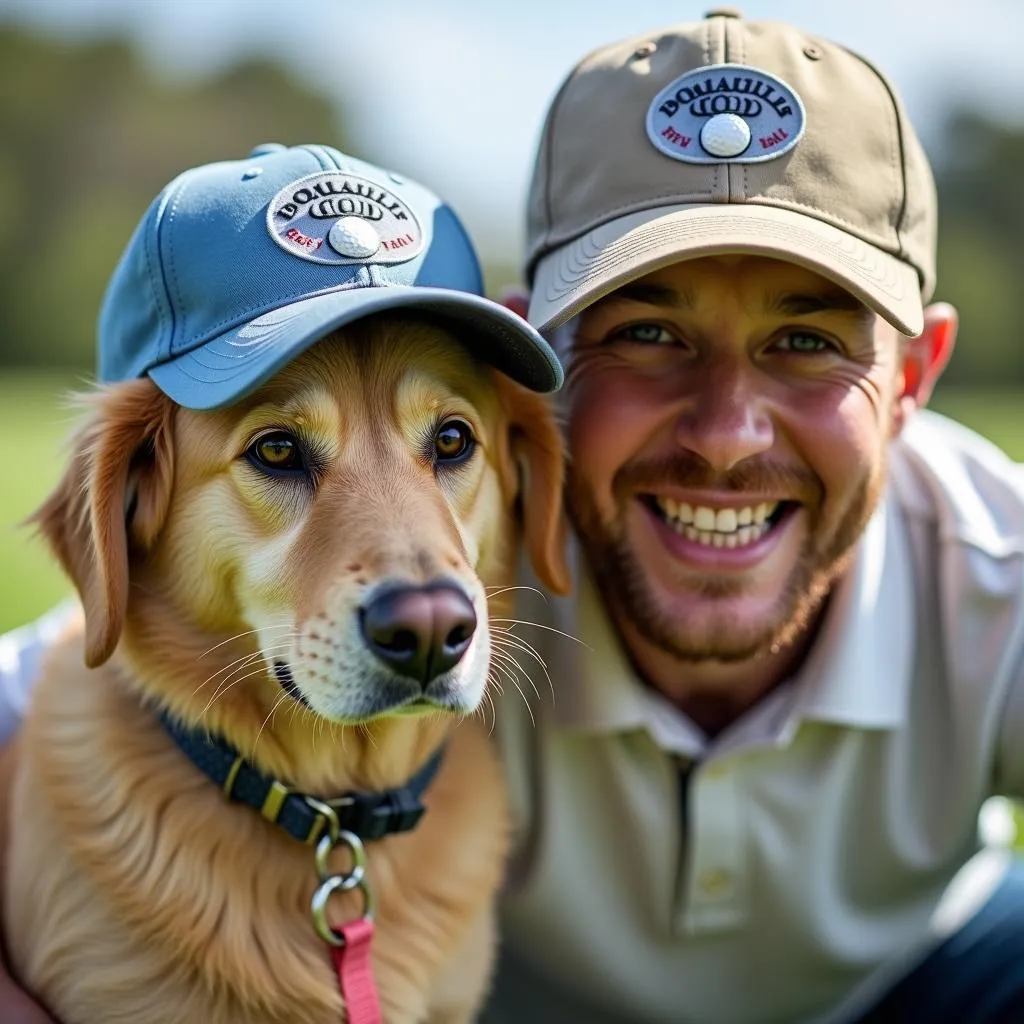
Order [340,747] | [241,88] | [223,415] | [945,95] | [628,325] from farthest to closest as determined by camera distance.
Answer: [241,88] → [945,95] → [628,325] → [340,747] → [223,415]

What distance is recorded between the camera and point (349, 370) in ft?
8.11

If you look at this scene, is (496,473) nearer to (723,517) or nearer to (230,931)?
(723,517)

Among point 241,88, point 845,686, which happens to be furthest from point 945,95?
point 845,686

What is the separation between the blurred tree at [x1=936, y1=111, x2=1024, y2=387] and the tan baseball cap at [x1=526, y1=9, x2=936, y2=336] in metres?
31.1

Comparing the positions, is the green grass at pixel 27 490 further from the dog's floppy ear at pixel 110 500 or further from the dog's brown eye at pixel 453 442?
the dog's brown eye at pixel 453 442

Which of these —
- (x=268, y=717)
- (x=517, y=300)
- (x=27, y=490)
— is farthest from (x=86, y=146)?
(x=268, y=717)

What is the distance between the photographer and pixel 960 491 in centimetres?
334

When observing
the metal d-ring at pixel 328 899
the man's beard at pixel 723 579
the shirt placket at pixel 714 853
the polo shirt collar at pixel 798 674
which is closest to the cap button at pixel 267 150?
the man's beard at pixel 723 579

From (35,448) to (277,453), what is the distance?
13545 mm

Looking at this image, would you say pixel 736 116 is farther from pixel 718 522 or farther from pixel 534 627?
pixel 534 627

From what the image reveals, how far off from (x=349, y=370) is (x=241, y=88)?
42089 mm

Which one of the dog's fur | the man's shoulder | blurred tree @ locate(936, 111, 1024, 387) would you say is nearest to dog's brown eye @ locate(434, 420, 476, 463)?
the dog's fur

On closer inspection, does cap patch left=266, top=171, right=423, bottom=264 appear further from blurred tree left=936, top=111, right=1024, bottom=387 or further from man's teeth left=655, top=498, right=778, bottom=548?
blurred tree left=936, top=111, right=1024, bottom=387

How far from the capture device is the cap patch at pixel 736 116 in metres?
2.73
